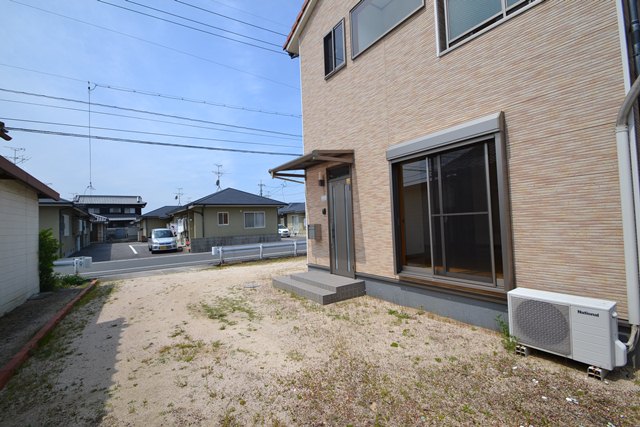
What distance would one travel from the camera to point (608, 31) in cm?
306

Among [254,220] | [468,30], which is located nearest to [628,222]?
[468,30]

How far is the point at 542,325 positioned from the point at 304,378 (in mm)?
2664

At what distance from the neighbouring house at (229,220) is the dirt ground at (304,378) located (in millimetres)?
15740

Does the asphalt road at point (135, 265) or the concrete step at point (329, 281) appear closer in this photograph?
the concrete step at point (329, 281)

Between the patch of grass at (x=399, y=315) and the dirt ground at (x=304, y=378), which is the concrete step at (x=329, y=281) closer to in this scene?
the dirt ground at (x=304, y=378)

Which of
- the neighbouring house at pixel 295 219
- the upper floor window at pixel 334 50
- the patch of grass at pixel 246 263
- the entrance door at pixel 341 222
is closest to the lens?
the entrance door at pixel 341 222

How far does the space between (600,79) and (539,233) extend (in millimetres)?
1771

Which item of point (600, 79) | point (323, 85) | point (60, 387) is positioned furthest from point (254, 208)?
point (600, 79)

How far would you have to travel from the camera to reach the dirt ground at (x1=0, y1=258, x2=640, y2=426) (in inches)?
97.6

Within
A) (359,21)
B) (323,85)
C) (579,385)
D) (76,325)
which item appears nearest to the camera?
(579,385)

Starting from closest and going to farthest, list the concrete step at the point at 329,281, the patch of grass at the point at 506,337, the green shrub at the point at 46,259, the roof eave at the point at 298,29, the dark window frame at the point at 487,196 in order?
the patch of grass at the point at 506,337 < the dark window frame at the point at 487,196 < the concrete step at the point at 329,281 < the roof eave at the point at 298,29 < the green shrub at the point at 46,259

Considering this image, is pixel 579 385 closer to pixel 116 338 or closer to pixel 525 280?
pixel 525 280

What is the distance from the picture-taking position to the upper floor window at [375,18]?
538 cm

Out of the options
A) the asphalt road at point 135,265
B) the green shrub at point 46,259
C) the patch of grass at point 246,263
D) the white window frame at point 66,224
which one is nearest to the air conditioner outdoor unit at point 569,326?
the patch of grass at point 246,263
